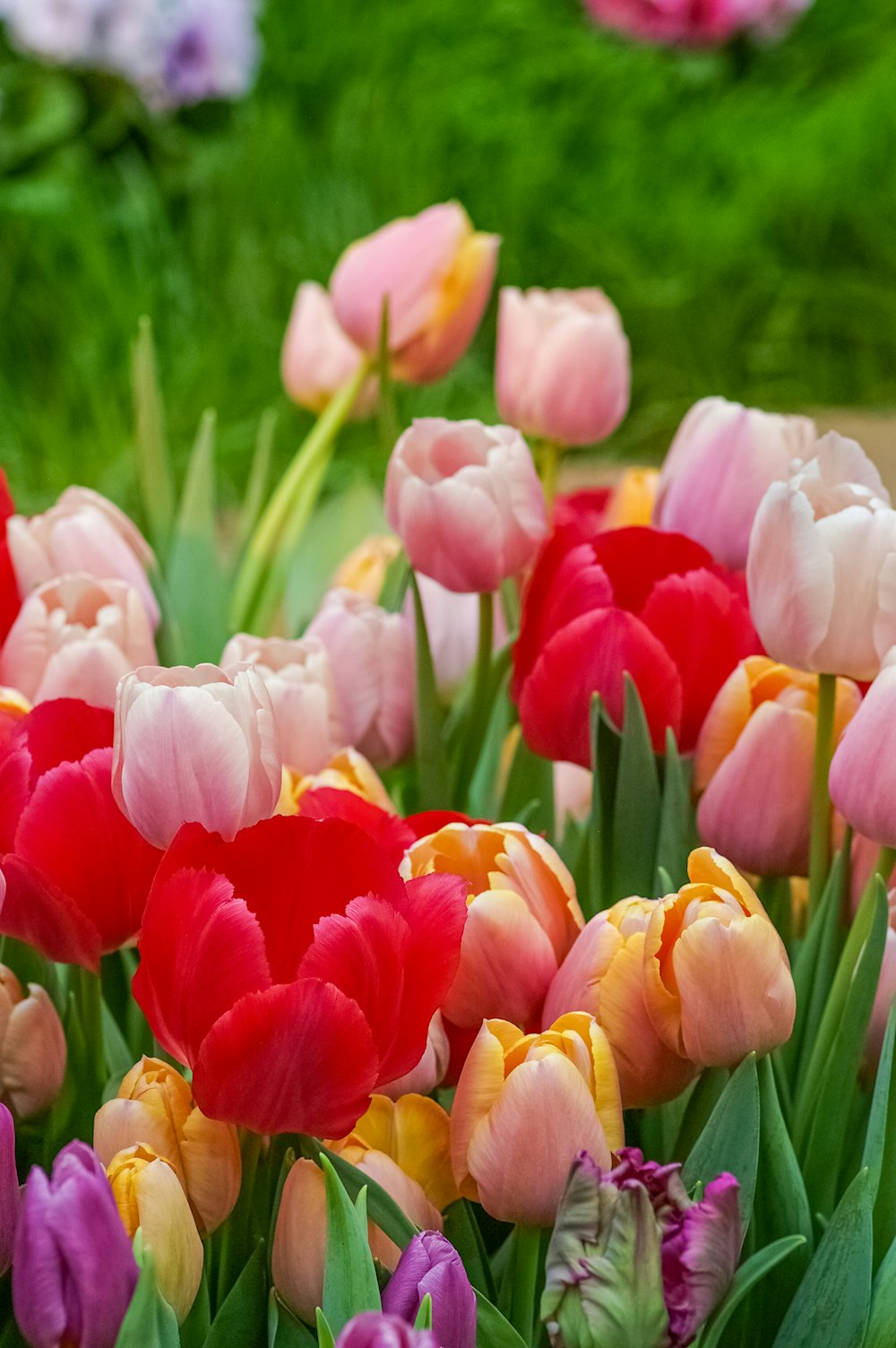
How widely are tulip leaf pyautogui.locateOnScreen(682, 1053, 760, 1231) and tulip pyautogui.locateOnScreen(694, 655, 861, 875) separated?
10 centimetres

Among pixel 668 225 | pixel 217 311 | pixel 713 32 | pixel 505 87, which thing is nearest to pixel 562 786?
pixel 217 311

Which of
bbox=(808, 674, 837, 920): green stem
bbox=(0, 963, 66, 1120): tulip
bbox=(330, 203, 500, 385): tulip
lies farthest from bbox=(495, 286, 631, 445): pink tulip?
bbox=(0, 963, 66, 1120): tulip

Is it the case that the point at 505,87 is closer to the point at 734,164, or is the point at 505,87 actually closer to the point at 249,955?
the point at 734,164

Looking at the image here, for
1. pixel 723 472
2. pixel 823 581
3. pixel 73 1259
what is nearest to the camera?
pixel 73 1259

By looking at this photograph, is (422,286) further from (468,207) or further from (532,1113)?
(468,207)

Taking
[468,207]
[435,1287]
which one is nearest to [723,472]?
[435,1287]

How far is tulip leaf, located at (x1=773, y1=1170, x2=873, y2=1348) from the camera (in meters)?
0.37

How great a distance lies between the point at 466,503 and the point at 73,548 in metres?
0.15

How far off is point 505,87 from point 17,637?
258 cm

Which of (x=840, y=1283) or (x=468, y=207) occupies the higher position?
(x=840, y=1283)

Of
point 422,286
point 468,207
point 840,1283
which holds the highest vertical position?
point 422,286

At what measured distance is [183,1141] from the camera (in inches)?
14.2

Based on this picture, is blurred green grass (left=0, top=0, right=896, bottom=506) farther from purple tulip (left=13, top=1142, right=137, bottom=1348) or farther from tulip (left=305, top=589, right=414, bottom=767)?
purple tulip (left=13, top=1142, right=137, bottom=1348)

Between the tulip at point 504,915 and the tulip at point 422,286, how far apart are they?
1.11 feet
